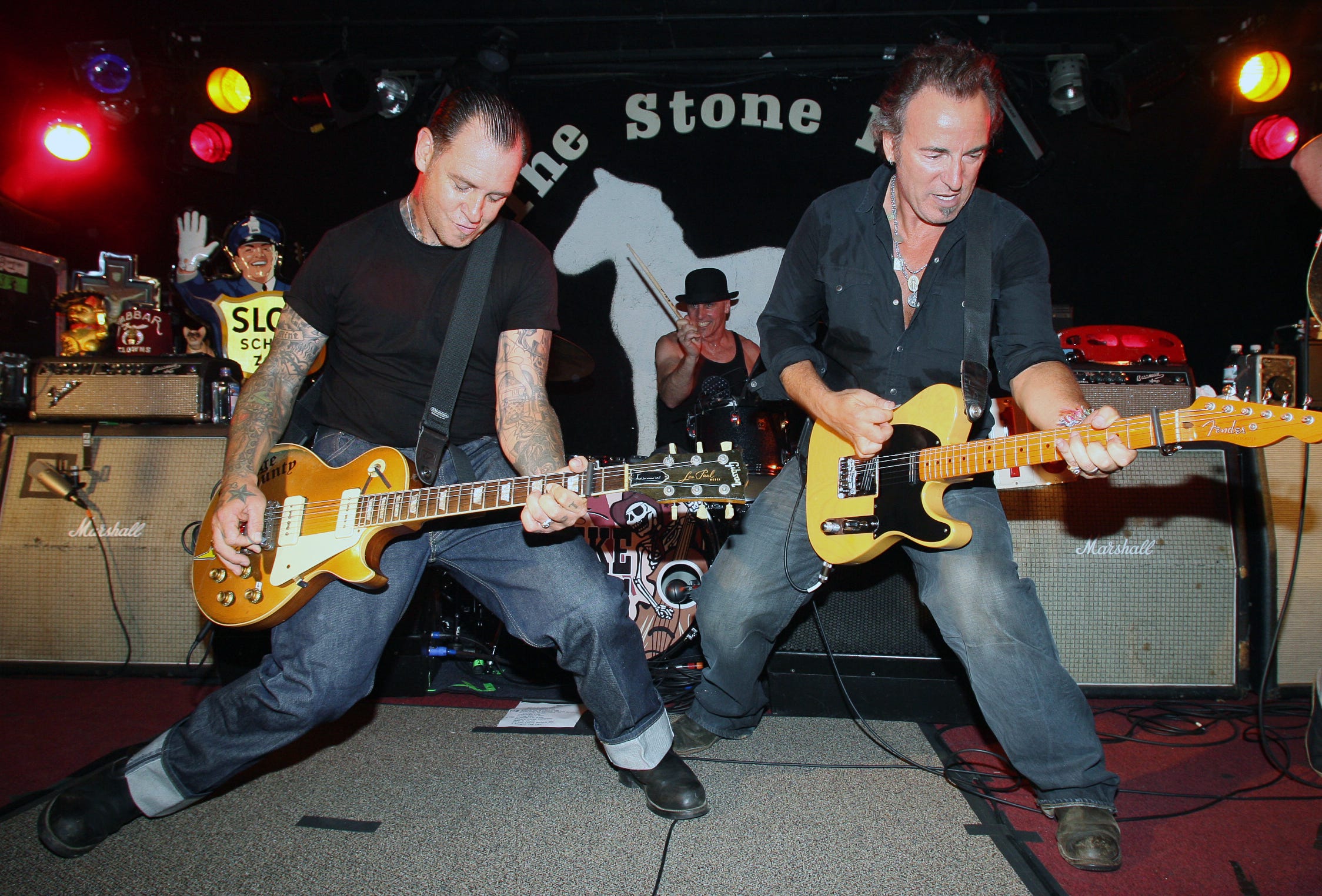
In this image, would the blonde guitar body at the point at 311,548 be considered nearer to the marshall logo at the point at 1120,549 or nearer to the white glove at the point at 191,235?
the marshall logo at the point at 1120,549

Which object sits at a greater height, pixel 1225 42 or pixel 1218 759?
pixel 1225 42

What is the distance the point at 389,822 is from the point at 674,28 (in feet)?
17.0

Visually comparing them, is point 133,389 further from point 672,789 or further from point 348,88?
point 672,789

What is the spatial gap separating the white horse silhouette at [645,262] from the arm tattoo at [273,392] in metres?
3.18

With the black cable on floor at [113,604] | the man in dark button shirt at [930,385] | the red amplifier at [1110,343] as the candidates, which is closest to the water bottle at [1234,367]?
the red amplifier at [1110,343]

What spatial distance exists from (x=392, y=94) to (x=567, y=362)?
3.15m

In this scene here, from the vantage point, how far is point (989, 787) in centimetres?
235

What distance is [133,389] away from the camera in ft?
11.7

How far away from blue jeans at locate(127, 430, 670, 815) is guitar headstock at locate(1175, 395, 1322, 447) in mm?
1470

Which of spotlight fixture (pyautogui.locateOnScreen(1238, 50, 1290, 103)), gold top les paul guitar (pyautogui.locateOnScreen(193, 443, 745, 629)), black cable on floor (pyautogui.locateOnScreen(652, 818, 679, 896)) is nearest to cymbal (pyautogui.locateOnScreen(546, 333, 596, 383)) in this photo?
gold top les paul guitar (pyautogui.locateOnScreen(193, 443, 745, 629))

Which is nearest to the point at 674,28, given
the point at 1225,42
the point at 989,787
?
the point at 1225,42

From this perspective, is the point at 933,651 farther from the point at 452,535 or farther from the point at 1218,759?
the point at 452,535

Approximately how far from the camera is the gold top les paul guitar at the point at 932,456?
1.66 meters

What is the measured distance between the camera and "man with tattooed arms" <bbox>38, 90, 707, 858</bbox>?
6.59 feet
